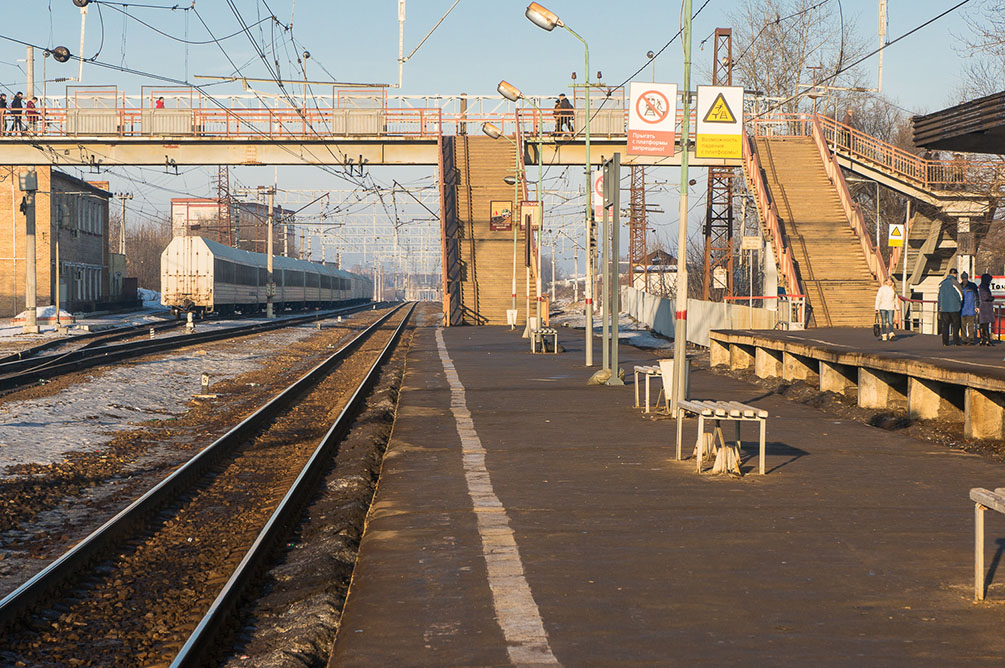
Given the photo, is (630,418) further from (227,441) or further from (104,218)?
A: (104,218)

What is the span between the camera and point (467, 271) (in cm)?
5138

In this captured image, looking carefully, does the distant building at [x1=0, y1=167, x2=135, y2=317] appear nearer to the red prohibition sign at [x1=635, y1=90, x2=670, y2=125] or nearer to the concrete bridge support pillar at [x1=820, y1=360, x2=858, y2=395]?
the red prohibition sign at [x1=635, y1=90, x2=670, y2=125]

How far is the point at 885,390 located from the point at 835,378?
2284 millimetres

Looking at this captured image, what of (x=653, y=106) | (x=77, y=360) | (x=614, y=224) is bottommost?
(x=77, y=360)

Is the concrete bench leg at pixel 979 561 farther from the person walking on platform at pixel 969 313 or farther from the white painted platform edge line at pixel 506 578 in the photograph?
the person walking on platform at pixel 969 313

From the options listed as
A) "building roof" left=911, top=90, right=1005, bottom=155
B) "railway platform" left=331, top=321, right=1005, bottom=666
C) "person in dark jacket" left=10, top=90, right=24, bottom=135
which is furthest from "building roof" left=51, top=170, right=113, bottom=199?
"railway platform" left=331, top=321, right=1005, bottom=666

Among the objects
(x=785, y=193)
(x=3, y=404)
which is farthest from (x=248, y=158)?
(x=3, y=404)

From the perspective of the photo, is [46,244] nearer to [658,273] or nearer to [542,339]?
[542,339]

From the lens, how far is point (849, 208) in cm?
4128

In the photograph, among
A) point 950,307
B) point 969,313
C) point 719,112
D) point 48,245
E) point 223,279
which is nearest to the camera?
point 719,112

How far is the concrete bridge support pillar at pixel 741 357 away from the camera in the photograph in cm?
2528

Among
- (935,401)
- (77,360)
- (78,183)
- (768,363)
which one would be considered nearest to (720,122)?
(935,401)

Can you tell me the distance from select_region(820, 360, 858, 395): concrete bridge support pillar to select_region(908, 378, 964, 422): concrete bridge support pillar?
3722 mm

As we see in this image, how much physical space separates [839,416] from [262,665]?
1183 centimetres
